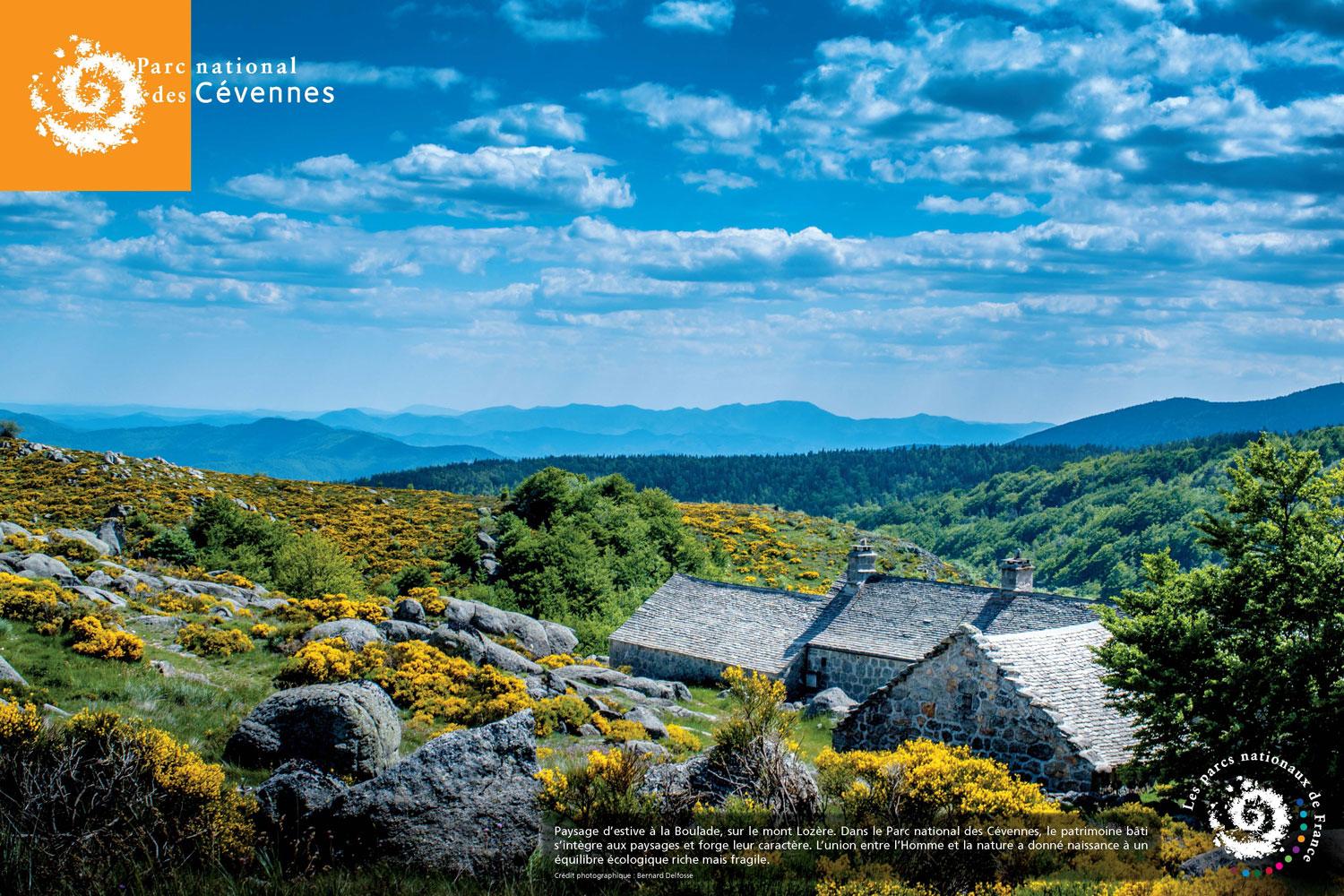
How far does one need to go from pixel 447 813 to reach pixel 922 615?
2771 centimetres

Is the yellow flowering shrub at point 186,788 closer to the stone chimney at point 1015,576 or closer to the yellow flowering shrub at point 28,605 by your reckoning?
the yellow flowering shrub at point 28,605

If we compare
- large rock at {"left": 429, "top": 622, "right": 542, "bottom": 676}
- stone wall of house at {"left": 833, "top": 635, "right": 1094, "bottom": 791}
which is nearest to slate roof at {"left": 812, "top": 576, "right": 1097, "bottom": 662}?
stone wall of house at {"left": 833, "top": 635, "right": 1094, "bottom": 791}

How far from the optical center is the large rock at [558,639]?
37.7m

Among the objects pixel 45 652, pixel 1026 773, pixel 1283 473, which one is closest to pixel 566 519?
pixel 45 652

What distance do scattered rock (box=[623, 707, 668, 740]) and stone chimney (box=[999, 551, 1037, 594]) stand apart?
15.2m

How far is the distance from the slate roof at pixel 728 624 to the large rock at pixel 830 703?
7.40 feet

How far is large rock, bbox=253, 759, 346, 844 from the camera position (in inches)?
412

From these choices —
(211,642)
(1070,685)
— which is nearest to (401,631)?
(211,642)

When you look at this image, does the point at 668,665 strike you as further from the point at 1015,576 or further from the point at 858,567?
the point at 1015,576

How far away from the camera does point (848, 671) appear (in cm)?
3534

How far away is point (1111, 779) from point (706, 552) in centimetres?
4863

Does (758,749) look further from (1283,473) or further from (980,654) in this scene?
(1283,473)

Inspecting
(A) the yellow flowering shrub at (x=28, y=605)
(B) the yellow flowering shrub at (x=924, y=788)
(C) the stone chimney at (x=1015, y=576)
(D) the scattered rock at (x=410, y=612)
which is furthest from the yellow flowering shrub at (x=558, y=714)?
(C) the stone chimney at (x=1015, y=576)

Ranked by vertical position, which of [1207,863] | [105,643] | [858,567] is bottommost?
[1207,863]
